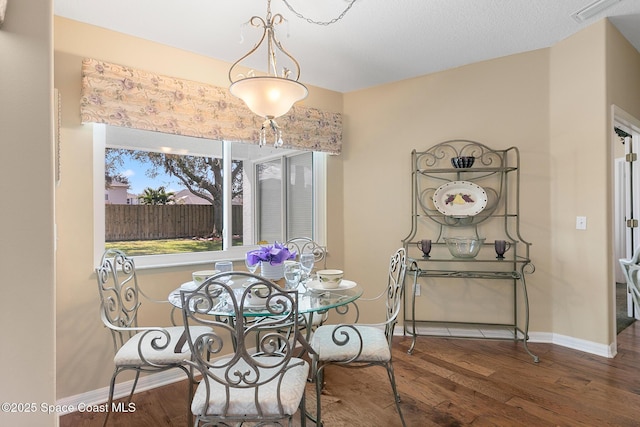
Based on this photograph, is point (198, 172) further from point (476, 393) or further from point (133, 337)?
point (476, 393)

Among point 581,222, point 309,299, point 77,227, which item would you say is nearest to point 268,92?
point 309,299

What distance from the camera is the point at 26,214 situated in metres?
0.90

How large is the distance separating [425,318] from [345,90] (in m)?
2.60

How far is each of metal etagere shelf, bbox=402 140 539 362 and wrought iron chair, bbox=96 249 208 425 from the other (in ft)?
Answer: 6.58

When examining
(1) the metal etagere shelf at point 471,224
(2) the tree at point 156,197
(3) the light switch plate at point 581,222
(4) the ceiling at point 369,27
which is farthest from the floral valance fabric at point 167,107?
(3) the light switch plate at point 581,222

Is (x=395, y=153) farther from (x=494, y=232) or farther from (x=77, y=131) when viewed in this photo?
(x=77, y=131)

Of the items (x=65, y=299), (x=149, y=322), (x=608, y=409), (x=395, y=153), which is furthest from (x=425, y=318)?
(x=65, y=299)

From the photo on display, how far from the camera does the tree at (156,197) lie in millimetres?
2653

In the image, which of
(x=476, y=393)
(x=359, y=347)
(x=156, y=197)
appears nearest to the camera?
(x=359, y=347)

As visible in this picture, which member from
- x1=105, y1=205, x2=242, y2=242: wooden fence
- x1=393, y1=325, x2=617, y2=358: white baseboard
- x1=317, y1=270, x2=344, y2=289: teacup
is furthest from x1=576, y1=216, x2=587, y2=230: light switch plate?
x1=105, y1=205, x2=242, y2=242: wooden fence

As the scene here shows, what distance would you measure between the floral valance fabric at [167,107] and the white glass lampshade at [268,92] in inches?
38.4

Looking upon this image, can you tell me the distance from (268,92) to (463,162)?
210 centimetres

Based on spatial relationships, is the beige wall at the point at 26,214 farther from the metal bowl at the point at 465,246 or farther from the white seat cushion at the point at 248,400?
the metal bowl at the point at 465,246

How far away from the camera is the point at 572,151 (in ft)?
9.32
